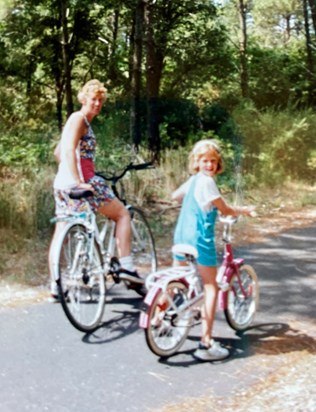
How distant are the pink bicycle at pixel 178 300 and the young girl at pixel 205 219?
0.09 meters

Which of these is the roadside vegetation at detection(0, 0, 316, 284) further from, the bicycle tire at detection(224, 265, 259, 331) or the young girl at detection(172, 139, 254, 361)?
the young girl at detection(172, 139, 254, 361)

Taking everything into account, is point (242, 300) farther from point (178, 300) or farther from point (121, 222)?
point (121, 222)

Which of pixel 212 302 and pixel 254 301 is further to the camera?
pixel 254 301

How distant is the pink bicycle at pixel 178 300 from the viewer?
4.21 m

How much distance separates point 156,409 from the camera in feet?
11.9

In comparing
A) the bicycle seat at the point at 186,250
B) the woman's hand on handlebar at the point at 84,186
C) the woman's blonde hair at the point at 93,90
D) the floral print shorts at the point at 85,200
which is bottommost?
the bicycle seat at the point at 186,250

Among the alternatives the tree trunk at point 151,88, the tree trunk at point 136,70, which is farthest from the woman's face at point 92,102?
the tree trunk at point 151,88

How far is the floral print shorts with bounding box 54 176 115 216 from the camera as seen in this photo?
516 centimetres

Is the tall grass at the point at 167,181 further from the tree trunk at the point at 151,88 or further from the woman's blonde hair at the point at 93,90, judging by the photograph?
the woman's blonde hair at the point at 93,90

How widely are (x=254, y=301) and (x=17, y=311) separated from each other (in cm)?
200

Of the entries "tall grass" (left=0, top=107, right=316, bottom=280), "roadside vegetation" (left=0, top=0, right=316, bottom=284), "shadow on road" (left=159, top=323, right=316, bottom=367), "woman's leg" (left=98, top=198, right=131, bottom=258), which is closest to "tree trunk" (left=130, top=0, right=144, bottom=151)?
"roadside vegetation" (left=0, top=0, right=316, bottom=284)

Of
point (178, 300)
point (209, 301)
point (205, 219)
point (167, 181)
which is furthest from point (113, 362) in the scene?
point (167, 181)

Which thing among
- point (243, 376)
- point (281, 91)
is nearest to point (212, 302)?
point (243, 376)

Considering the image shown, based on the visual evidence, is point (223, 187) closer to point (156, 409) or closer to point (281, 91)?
point (156, 409)
